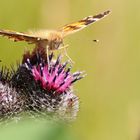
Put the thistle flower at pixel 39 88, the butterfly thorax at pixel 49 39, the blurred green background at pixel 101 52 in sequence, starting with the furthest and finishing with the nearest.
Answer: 1. the blurred green background at pixel 101 52
2. the butterfly thorax at pixel 49 39
3. the thistle flower at pixel 39 88

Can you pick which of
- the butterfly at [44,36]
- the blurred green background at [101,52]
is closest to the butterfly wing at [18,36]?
the butterfly at [44,36]

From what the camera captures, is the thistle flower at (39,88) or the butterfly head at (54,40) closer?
the thistle flower at (39,88)

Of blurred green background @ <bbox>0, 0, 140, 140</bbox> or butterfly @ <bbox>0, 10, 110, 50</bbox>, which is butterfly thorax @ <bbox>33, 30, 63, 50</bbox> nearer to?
butterfly @ <bbox>0, 10, 110, 50</bbox>

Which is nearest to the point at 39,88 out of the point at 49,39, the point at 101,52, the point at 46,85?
the point at 46,85

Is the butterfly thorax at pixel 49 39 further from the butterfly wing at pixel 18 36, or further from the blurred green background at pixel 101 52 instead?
the blurred green background at pixel 101 52

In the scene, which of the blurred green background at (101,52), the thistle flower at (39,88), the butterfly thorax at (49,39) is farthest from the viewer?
the blurred green background at (101,52)

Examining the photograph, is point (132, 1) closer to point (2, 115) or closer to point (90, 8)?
point (90, 8)
